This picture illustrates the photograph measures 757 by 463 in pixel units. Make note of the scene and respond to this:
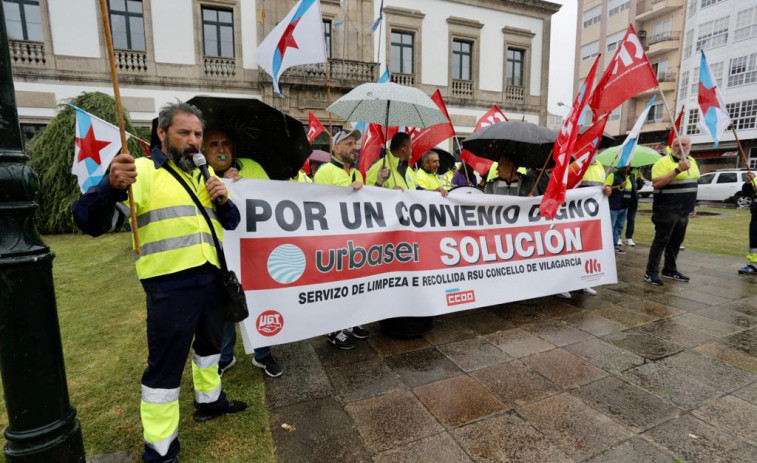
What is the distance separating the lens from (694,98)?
3031 cm

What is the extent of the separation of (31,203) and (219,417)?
5.47ft

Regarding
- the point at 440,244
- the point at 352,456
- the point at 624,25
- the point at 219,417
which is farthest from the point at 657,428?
the point at 624,25

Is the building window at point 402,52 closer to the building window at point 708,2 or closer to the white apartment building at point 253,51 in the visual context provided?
the white apartment building at point 253,51

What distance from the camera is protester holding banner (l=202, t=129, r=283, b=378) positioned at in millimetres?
3001

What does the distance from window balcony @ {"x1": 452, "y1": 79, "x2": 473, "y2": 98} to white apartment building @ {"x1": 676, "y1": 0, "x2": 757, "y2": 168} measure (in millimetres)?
16917

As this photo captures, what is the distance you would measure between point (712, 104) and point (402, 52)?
54.9ft

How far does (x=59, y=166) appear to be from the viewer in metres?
10.4

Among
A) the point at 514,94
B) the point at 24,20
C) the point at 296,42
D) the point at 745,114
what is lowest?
the point at 296,42

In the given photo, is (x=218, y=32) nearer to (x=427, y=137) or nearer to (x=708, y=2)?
(x=427, y=137)

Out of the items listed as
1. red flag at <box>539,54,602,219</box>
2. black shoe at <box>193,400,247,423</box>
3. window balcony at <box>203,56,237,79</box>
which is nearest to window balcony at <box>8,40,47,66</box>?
window balcony at <box>203,56,237,79</box>

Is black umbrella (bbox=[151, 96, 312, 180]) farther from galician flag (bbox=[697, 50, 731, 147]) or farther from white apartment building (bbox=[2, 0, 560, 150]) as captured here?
white apartment building (bbox=[2, 0, 560, 150])

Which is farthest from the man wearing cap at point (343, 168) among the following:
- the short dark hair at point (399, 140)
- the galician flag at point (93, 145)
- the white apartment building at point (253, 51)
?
the white apartment building at point (253, 51)

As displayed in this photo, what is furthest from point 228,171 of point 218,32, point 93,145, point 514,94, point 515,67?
point 515,67

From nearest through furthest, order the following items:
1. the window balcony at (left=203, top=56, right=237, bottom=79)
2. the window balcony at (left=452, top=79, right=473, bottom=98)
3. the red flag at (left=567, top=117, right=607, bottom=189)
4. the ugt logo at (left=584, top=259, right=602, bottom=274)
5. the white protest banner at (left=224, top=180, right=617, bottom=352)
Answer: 1. the white protest banner at (left=224, top=180, right=617, bottom=352)
2. the red flag at (left=567, top=117, right=607, bottom=189)
3. the ugt logo at (left=584, top=259, right=602, bottom=274)
4. the window balcony at (left=203, top=56, right=237, bottom=79)
5. the window balcony at (left=452, top=79, right=473, bottom=98)
